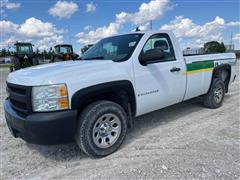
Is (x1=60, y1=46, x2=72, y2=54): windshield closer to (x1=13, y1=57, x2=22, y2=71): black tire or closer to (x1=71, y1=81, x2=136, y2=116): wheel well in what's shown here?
(x1=13, y1=57, x2=22, y2=71): black tire

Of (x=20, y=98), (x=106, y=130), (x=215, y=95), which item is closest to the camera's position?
(x=20, y=98)

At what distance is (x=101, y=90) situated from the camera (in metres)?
3.05

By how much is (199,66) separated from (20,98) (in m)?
3.62

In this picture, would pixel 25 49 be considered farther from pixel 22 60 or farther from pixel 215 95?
pixel 215 95

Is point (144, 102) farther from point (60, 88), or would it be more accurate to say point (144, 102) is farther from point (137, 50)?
point (60, 88)

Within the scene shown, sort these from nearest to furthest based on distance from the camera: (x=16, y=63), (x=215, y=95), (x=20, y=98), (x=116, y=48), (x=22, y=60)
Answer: (x=20, y=98) → (x=116, y=48) → (x=215, y=95) → (x=16, y=63) → (x=22, y=60)

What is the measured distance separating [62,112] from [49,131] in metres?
0.29

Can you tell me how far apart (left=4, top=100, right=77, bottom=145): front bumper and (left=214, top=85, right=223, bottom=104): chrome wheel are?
3977mm

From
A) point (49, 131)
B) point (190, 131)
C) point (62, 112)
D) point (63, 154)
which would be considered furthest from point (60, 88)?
point (190, 131)

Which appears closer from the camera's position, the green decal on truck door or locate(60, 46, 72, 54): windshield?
the green decal on truck door

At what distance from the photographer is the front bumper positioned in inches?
105

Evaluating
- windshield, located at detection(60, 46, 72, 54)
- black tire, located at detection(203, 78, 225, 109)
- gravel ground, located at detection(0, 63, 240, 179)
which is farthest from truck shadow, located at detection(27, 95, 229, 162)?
windshield, located at detection(60, 46, 72, 54)

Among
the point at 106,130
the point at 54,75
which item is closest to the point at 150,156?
the point at 106,130

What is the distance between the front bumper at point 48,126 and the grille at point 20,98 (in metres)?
0.10
